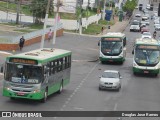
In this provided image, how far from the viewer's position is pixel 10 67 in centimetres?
2995

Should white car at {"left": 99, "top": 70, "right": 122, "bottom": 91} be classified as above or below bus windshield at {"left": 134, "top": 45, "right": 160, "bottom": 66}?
below

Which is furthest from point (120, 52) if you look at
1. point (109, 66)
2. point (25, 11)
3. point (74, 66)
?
point (25, 11)

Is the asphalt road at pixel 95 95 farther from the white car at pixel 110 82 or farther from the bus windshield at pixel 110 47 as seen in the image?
the bus windshield at pixel 110 47

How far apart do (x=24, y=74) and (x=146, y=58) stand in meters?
19.9

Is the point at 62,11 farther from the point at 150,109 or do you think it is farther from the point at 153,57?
the point at 150,109

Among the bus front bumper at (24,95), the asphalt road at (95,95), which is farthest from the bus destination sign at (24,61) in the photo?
the asphalt road at (95,95)

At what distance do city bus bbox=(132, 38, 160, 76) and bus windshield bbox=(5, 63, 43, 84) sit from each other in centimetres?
1891

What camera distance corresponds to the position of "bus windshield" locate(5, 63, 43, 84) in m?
29.5

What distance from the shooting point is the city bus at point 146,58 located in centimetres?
4725

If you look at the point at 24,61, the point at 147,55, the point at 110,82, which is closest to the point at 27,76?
the point at 24,61

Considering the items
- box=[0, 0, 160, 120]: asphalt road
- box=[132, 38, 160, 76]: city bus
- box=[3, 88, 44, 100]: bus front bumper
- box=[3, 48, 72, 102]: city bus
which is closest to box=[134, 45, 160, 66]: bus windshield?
box=[132, 38, 160, 76]: city bus

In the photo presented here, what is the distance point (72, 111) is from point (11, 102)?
361cm

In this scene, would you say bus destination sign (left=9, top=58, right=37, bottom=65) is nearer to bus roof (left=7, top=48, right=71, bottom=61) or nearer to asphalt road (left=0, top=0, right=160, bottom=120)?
bus roof (left=7, top=48, right=71, bottom=61)

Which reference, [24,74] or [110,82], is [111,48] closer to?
[110,82]
